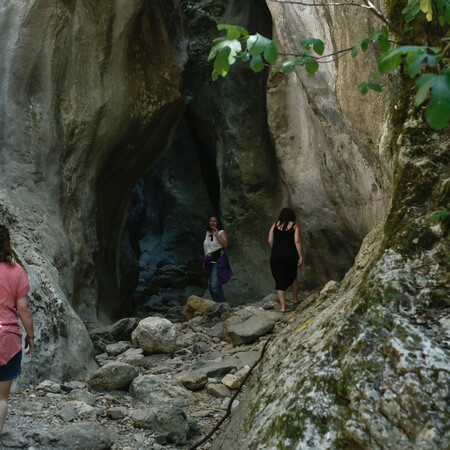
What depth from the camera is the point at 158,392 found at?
16.5 ft

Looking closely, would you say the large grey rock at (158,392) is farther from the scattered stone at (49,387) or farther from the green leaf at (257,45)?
the green leaf at (257,45)

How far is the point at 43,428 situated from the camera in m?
3.90

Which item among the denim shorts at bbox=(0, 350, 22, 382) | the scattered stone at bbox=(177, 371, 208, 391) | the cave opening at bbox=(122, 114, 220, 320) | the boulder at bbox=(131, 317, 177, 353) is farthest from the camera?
the cave opening at bbox=(122, 114, 220, 320)

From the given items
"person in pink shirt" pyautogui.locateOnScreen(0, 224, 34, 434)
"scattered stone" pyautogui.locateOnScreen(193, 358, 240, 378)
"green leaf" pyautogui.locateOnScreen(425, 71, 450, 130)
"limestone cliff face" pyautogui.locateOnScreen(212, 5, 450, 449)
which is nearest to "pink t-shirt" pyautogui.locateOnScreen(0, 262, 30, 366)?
"person in pink shirt" pyautogui.locateOnScreen(0, 224, 34, 434)

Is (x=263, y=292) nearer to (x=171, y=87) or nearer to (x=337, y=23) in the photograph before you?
(x=171, y=87)

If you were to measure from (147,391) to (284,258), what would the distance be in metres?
3.93

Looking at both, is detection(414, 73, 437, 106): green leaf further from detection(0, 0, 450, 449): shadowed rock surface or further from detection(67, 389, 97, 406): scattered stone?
detection(67, 389, 97, 406): scattered stone

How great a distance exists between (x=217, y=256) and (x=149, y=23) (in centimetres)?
436

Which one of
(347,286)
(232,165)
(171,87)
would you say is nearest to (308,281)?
(232,165)

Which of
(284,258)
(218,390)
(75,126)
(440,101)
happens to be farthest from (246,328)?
(440,101)

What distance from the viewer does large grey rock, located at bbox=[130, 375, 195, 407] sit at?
497 centimetres

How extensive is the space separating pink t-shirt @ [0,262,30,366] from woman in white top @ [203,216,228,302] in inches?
246

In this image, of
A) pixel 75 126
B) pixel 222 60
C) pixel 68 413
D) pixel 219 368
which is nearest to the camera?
pixel 222 60

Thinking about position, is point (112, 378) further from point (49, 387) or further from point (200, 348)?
point (200, 348)
